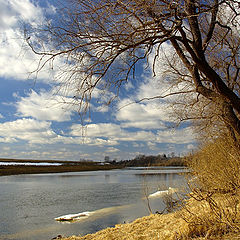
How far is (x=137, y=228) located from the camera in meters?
7.18

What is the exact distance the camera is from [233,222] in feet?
14.9

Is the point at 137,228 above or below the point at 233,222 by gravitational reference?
below

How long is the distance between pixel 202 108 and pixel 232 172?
3915 mm

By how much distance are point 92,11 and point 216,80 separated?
3.18 m

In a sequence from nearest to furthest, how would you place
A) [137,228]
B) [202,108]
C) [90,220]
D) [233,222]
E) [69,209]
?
[233,222] → [137,228] → [202,108] → [90,220] → [69,209]

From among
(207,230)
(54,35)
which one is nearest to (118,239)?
(207,230)

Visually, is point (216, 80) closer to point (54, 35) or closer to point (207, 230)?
point (207, 230)

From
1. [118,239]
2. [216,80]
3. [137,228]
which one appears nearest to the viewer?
[216,80]

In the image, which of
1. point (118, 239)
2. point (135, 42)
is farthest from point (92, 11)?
point (118, 239)

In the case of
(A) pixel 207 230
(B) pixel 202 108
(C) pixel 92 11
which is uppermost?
(C) pixel 92 11

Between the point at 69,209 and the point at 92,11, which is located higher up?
the point at 92,11

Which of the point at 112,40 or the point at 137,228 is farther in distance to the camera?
the point at 137,228

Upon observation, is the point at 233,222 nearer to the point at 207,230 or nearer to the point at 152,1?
the point at 207,230

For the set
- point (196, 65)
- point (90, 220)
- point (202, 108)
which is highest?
point (196, 65)
